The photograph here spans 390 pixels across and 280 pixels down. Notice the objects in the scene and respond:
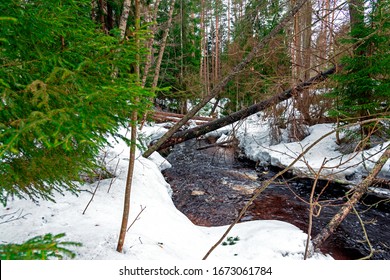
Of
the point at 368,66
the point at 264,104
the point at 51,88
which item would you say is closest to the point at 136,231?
the point at 51,88

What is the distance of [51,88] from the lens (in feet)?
4.71

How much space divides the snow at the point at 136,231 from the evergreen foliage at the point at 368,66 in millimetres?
4352

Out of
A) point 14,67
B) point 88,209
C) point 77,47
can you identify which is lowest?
point 88,209

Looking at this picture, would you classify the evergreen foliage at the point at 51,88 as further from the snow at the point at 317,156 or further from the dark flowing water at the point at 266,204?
the snow at the point at 317,156

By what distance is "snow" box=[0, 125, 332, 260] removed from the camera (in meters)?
2.81

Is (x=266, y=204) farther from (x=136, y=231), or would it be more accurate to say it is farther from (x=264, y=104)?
(x=136, y=231)

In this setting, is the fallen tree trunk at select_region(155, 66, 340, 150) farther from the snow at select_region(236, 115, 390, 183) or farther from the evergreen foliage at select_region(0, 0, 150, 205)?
the evergreen foliage at select_region(0, 0, 150, 205)

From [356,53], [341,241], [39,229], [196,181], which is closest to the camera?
[39,229]

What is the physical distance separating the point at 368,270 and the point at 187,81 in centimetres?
1661

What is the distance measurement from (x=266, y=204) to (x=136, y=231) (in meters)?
4.03

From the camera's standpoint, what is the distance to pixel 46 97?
1.33 metres

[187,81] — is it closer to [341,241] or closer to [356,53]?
[356,53]

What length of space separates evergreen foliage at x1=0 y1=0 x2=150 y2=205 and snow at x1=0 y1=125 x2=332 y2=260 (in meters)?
0.82

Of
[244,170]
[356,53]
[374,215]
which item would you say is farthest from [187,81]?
[374,215]
